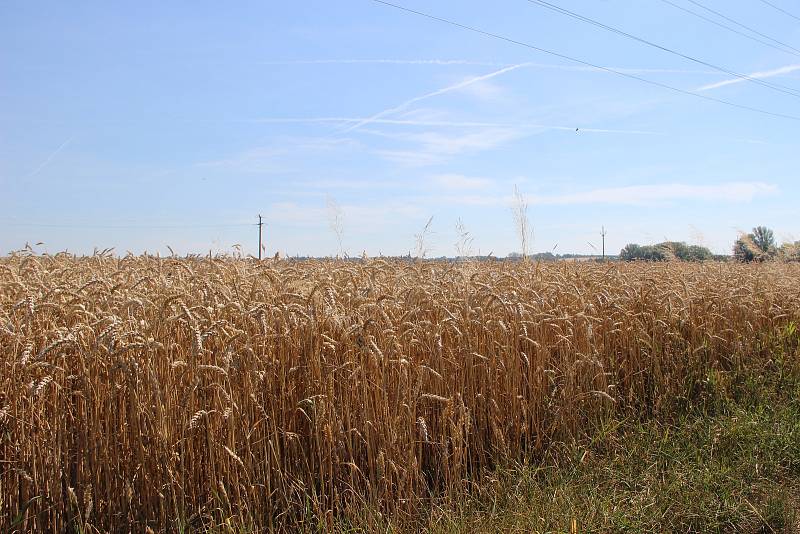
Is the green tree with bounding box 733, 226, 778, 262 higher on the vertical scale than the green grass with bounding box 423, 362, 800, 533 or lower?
higher

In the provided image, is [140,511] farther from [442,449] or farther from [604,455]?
[604,455]

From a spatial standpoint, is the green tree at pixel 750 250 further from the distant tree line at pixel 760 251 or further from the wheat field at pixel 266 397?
the wheat field at pixel 266 397

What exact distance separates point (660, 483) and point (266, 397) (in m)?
2.44

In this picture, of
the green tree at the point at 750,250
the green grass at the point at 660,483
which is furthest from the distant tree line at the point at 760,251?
the green grass at the point at 660,483

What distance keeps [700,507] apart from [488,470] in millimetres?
1202

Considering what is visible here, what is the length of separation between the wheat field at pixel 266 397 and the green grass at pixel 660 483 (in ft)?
0.67

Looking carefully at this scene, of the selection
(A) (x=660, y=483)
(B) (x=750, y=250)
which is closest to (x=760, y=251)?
(B) (x=750, y=250)

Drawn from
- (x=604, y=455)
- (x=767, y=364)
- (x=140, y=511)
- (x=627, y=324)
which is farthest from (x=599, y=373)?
(x=140, y=511)

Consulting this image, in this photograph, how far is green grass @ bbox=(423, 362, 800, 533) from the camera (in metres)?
3.24

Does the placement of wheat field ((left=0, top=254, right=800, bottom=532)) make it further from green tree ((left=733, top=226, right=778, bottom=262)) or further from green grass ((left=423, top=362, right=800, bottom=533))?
green tree ((left=733, top=226, right=778, bottom=262))

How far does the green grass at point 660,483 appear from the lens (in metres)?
3.24

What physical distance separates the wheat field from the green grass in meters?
0.21

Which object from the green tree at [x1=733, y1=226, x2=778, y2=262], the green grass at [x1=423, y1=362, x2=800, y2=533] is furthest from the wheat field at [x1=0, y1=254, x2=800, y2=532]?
the green tree at [x1=733, y1=226, x2=778, y2=262]

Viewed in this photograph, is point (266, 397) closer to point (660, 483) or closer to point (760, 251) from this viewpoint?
point (660, 483)
